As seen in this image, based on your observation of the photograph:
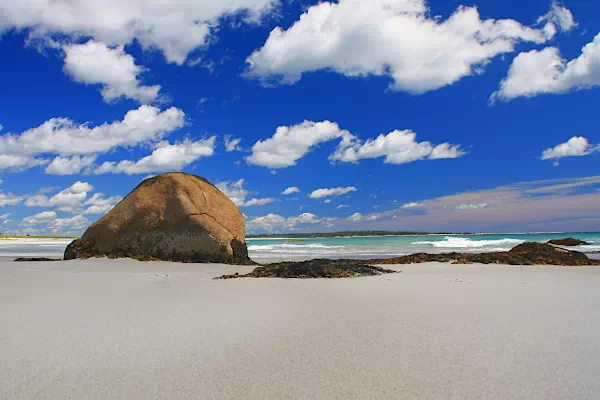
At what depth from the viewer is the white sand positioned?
1.84 metres

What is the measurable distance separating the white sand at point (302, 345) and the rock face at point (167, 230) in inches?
224

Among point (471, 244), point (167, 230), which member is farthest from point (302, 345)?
point (471, 244)

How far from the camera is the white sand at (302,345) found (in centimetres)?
184

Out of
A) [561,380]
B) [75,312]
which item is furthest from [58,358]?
[561,380]

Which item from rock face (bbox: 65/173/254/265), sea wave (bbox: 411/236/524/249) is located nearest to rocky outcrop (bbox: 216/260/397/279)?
rock face (bbox: 65/173/254/265)

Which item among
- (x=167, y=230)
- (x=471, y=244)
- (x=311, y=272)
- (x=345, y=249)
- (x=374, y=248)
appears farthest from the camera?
(x=471, y=244)

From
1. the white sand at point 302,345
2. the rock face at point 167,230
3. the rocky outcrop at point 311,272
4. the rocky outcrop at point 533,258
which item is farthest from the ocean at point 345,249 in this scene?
the white sand at point 302,345

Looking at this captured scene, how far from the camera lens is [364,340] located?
2.52 meters

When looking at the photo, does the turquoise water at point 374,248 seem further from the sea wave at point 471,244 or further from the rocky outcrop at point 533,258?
the rocky outcrop at point 533,258

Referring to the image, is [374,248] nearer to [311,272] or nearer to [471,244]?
[471,244]

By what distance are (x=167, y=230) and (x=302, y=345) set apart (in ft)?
27.5

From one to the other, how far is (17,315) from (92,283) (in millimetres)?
2150

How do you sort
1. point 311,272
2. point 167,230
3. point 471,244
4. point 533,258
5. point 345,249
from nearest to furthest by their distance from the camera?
point 311,272 → point 533,258 → point 167,230 → point 345,249 → point 471,244

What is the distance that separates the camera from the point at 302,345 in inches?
96.3
